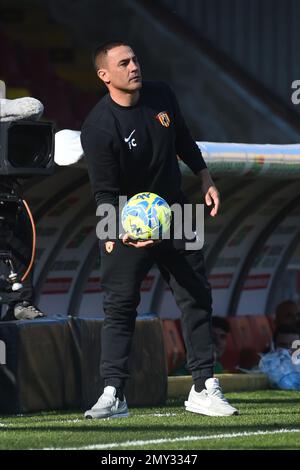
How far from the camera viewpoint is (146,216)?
7305 millimetres

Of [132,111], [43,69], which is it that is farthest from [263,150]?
[43,69]

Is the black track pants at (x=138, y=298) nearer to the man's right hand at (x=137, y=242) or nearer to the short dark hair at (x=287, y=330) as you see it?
the man's right hand at (x=137, y=242)

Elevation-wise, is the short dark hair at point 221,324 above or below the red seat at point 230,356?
above

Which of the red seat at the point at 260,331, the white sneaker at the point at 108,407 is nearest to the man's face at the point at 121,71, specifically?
the white sneaker at the point at 108,407

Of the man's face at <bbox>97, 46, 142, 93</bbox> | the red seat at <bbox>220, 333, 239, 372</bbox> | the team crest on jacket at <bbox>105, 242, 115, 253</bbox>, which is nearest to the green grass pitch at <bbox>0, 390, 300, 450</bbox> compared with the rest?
the team crest on jacket at <bbox>105, 242, 115, 253</bbox>

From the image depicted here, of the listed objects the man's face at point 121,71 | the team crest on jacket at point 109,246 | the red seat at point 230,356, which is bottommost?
the red seat at point 230,356

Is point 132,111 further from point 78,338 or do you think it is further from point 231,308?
point 231,308

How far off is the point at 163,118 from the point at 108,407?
4.93 feet

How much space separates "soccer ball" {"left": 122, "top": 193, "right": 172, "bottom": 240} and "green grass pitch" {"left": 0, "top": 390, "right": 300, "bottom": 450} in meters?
0.94

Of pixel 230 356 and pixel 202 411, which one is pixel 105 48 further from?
pixel 230 356

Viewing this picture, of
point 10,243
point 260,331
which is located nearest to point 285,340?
point 260,331

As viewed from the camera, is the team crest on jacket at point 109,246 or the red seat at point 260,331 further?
the red seat at point 260,331

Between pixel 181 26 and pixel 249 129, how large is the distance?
190 centimetres

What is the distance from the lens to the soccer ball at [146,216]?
7.34 metres
